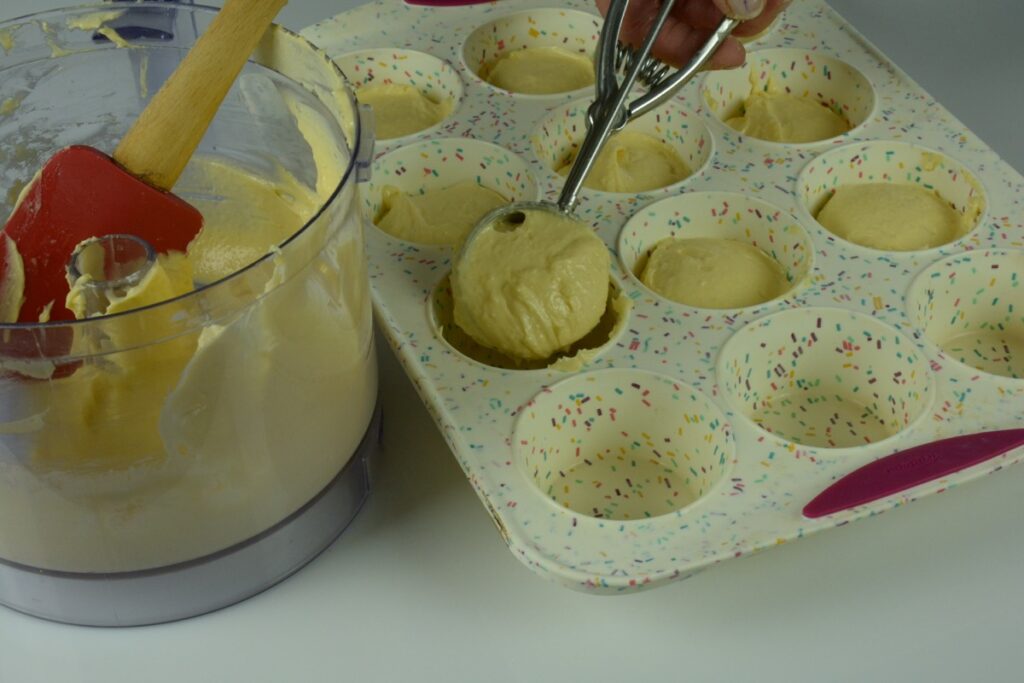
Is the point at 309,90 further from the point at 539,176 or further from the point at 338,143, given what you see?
the point at 539,176

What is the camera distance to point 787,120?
1.75 meters

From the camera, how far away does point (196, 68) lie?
1067mm

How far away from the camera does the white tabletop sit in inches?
45.1

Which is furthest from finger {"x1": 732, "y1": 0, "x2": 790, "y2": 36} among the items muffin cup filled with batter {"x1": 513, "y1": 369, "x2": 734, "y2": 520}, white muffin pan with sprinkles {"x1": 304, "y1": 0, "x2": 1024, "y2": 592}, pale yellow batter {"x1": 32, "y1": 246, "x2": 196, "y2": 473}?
pale yellow batter {"x1": 32, "y1": 246, "x2": 196, "y2": 473}

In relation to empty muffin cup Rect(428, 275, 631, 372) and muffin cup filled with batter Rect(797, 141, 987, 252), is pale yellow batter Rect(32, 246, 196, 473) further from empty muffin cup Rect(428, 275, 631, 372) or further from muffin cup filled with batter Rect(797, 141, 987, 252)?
muffin cup filled with batter Rect(797, 141, 987, 252)

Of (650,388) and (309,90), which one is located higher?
(309,90)

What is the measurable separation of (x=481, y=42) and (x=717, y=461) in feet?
2.99

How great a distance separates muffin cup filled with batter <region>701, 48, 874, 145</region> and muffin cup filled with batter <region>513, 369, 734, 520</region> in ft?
1.90

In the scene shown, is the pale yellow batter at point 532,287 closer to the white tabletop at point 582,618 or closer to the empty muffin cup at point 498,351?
the empty muffin cup at point 498,351

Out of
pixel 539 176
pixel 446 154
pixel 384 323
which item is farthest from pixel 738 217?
pixel 384 323

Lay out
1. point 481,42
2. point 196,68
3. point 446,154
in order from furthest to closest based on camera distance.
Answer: point 481,42, point 446,154, point 196,68

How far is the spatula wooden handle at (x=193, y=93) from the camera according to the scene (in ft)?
3.48

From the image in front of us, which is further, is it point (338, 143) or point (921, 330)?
point (921, 330)

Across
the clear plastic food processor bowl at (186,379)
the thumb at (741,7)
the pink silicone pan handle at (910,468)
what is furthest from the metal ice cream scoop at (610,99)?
the pink silicone pan handle at (910,468)
